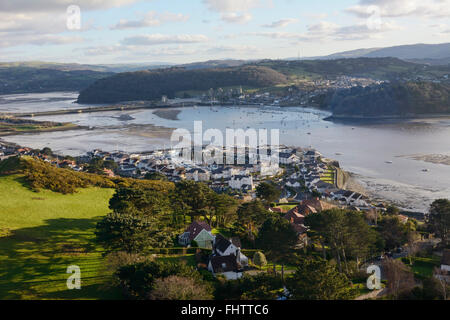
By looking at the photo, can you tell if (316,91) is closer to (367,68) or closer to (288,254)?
(367,68)

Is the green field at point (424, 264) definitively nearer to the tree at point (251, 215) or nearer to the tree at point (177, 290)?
the tree at point (251, 215)

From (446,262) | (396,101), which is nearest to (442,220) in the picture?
(446,262)

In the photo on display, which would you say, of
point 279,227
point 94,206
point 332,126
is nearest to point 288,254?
point 279,227

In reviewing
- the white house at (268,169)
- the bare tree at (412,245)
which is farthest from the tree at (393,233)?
the white house at (268,169)

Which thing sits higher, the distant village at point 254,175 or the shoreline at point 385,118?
the shoreline at point 385,118

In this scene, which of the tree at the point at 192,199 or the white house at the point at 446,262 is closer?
the white house at the point at 446,262

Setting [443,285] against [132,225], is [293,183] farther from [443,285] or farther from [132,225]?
[132,225]
